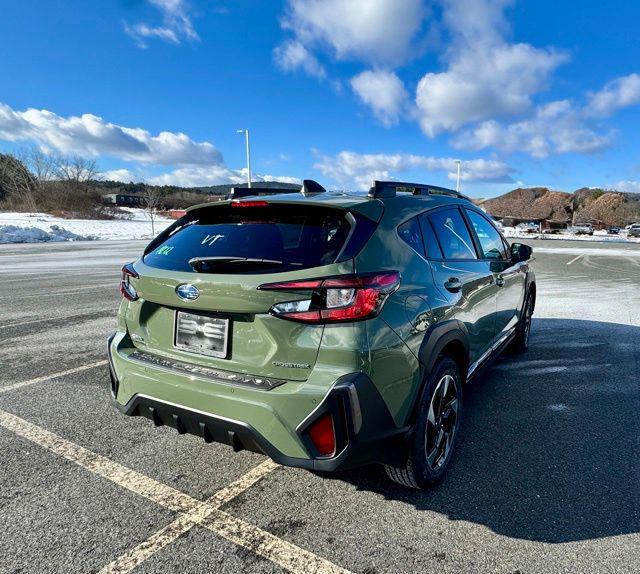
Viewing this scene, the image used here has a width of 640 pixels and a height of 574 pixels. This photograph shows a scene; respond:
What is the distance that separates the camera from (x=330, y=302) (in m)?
1.99

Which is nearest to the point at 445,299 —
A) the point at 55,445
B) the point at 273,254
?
the point at 273,254

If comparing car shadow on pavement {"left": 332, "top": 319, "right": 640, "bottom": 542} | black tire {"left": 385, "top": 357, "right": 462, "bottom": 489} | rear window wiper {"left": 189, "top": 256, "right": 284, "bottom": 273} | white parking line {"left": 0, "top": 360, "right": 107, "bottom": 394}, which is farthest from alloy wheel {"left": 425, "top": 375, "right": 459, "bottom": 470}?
white parking line {"left": 0, "top": 360, "right": 107, "bottom": 394}

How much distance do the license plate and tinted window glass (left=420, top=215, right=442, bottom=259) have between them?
1.29 meters

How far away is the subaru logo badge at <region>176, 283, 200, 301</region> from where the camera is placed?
2.21m

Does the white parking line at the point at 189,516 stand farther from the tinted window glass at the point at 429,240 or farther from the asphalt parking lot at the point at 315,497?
the tinted window glass at the point at 429,240

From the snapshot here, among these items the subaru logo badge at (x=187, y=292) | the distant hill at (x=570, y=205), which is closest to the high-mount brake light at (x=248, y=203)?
the subaru logo badge at (x=187, y=292)

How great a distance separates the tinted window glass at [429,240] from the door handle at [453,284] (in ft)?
0.54

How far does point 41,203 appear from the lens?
57.3 metres

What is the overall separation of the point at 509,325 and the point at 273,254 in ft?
9.73

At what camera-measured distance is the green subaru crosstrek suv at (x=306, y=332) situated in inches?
78.2

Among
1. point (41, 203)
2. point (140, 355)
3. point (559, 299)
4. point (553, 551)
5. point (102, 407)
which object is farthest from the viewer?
point (41, 203)

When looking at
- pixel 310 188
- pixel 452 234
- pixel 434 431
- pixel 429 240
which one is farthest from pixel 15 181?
pixel 434 431

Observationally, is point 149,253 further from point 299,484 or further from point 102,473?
point 299,484

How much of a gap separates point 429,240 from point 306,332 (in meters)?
1.14
